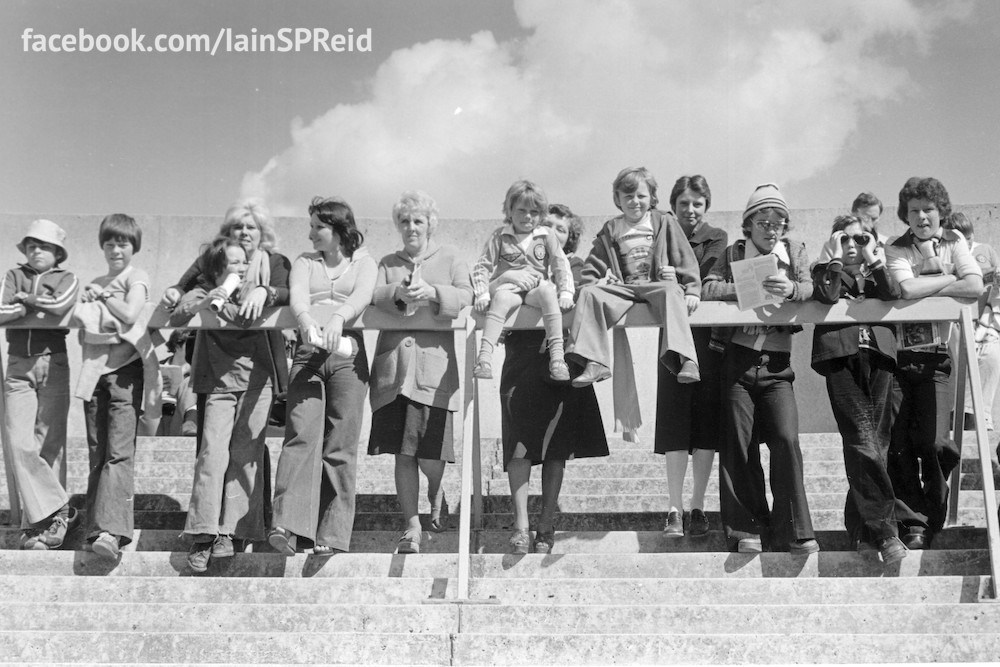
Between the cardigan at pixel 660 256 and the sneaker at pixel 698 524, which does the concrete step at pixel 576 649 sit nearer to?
the sneaker at pixel 698 524

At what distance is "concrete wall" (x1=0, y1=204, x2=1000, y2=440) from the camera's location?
9406 mm

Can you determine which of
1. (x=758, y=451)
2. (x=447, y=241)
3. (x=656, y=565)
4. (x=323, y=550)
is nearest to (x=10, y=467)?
(x=323, y=550)

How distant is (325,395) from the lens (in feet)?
15.3

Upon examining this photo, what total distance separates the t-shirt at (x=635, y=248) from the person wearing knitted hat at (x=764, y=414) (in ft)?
1.11

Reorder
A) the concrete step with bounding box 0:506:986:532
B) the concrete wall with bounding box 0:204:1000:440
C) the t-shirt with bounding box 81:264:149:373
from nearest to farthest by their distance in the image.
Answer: the t-shirt with bounding box 81:264:149:373 < the concrete step with bounding box 0:506:986:532 < the concrete wall with bounding box 0:204:1000:440

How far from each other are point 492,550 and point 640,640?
125 cm

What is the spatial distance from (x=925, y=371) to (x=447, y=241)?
5734mm

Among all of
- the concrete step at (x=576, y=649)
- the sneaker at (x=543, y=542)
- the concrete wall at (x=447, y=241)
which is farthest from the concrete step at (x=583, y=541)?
the concrete wall at (x=447, y=241)

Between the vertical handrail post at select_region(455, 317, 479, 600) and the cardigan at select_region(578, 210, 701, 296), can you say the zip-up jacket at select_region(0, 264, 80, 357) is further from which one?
the cardigan at select_region(578, 210, 701, 296)

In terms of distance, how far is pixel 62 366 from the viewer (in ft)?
16.9

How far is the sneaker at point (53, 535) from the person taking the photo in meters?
4.82

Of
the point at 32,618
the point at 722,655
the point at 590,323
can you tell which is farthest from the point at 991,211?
the point at 32,618

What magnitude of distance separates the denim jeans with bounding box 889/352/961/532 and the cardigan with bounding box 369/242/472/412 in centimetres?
200

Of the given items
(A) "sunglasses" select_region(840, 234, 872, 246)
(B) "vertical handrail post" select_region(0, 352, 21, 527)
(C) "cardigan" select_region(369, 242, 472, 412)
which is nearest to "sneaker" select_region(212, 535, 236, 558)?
(C) "cardigan" select_region(369, 242, 472, 412)
